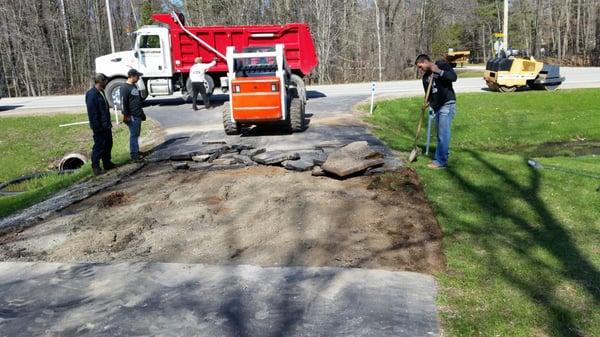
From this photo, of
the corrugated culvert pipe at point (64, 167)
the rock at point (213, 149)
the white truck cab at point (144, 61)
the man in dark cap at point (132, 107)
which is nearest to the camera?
the rock at point (213, 149)

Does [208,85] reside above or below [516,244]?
above

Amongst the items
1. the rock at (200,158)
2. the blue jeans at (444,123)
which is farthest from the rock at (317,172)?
the rock at (200,158)

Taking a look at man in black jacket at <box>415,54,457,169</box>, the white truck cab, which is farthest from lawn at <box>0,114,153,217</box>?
man in black jacket at <box>415,54,457,169</box>

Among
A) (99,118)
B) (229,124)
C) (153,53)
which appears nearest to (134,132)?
(99,118)

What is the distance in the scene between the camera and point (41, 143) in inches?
655

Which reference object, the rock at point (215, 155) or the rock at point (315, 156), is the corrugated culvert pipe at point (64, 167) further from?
the rock at point (315, 156)

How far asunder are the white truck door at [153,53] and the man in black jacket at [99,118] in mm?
9252

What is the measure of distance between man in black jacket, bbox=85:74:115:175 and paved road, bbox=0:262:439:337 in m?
4.94

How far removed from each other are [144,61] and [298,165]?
12.2 meters

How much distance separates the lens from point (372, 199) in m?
6.98

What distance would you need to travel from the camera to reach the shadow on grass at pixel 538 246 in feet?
13.9

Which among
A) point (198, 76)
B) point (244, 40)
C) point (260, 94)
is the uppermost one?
point (244, 40)

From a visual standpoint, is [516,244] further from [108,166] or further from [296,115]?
[108,166]

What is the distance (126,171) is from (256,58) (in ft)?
16.6
